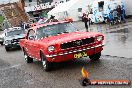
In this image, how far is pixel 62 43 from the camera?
11.2m

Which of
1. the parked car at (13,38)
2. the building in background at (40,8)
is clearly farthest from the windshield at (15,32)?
the building in background at (40,8)

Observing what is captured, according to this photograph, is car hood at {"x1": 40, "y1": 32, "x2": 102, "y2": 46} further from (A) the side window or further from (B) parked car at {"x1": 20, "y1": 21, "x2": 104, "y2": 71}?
(A) the side window

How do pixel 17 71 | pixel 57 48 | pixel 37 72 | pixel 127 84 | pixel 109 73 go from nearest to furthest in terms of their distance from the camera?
pixel 127 84
pixel 109 73
pixel 57 48
pixel 37 72
pixel 17 71

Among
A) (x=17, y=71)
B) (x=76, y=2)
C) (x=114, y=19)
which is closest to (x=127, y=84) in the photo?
(x=17, y=71)

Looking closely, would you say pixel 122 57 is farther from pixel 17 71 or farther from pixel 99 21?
pixel 99 21

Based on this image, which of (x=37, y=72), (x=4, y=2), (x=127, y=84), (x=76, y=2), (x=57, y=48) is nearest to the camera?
(x=127, y=84)

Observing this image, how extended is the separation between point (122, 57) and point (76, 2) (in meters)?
40.9

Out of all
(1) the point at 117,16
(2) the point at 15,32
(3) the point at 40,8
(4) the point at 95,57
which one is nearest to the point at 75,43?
(4) the point at 95,57

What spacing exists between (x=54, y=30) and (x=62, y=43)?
1817 mm

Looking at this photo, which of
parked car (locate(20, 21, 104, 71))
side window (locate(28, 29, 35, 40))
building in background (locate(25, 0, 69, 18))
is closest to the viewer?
parked car (locate(20, 21, 104, 71))

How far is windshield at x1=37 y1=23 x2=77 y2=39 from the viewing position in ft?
41.9

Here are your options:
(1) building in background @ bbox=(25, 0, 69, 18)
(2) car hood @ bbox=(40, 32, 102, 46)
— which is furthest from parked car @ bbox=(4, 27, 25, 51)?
(1) building in background @ bbox=(25, 0, 69, 18)

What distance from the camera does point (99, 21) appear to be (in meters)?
36.5

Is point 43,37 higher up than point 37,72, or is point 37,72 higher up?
point 43,37
